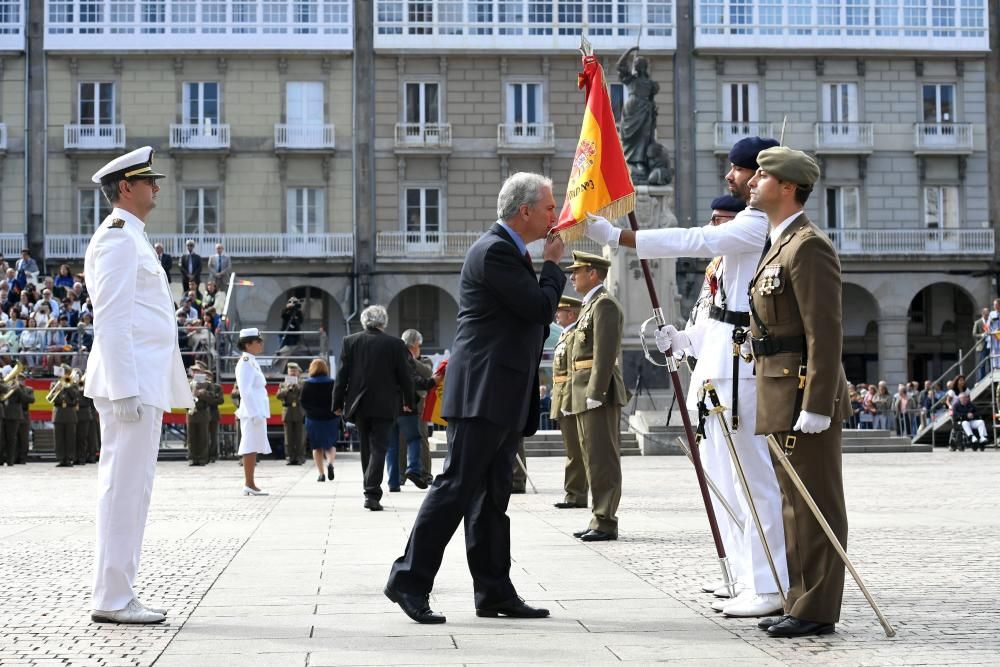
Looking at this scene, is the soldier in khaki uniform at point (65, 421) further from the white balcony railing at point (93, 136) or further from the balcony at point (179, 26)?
the balcony at point (179, 26)

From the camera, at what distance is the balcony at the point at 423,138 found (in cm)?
4275

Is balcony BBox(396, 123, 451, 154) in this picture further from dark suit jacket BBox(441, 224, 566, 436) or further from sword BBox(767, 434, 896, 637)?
sword BBox(767, 434, 896, 637)

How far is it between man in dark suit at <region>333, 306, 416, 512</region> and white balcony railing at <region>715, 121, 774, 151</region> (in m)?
31.2

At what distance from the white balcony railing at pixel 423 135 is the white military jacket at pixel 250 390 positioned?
27.4 meters

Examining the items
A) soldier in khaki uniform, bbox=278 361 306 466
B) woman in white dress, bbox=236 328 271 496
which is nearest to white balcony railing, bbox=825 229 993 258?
soldier in khaki uniform, bbox=278 361 306 466

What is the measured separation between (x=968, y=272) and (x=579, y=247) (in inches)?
486

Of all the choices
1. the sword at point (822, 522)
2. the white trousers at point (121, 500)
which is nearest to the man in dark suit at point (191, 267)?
the white trousers at point (121, 500)

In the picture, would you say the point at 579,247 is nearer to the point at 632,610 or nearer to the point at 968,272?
the point at 968,272

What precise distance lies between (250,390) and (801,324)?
10647 mm

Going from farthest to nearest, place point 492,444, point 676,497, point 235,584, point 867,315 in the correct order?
point 867,315 → point 676,497 → point 235,584 → point 492,444

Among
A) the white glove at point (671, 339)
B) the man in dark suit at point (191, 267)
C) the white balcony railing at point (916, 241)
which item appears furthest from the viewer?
the white balcony railing at point (916, 241)

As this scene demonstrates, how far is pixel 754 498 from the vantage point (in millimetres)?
6695

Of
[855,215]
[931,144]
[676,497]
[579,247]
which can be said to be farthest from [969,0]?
[676,497]

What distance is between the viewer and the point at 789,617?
5953 mm
